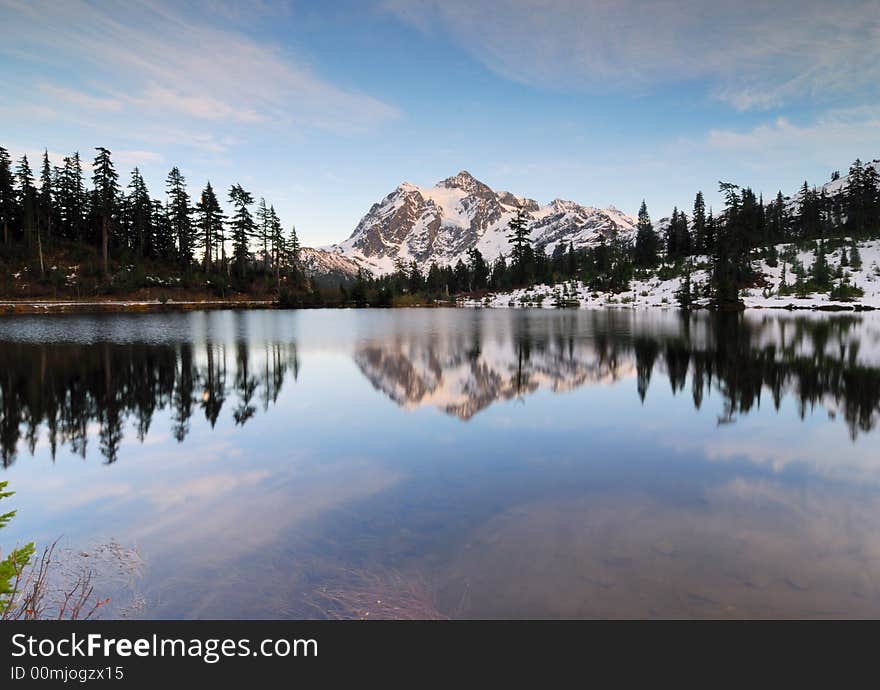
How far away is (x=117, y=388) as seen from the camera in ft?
59.0

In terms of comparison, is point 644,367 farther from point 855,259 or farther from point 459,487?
point 855,259

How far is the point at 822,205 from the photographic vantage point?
483 ft

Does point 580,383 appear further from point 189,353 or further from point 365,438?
point 189,353

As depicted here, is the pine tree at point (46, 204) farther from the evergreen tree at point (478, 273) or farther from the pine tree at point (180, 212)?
the evergreen tree at point (478, 273)

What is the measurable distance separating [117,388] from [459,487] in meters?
14.6

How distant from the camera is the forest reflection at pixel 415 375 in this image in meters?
14.6

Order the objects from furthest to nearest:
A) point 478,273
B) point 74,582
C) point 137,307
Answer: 1. point 478,273
2. point 137,307
3. point 74,582

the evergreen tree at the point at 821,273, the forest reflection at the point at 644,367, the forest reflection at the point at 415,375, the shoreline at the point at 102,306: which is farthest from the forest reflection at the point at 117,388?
the evergreen tree at the point at 821,273

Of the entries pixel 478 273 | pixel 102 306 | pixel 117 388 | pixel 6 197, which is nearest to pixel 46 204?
pixel 6 197

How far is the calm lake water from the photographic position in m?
6.00

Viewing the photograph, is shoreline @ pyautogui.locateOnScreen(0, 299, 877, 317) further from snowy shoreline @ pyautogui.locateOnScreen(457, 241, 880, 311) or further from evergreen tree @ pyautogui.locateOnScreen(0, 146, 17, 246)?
evergreen tree @ pyautogui.locateOnScreen(0, 146, 17, 246)

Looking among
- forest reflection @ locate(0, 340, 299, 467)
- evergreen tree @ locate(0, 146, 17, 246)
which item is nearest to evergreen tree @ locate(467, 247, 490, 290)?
evergreen tree @ locate(0, 146, 17, 246)
